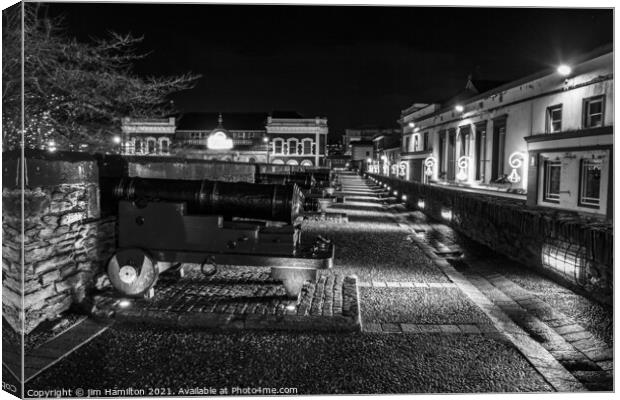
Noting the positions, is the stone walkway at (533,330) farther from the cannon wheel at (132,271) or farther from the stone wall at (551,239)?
the cannon wheel at (132,271)

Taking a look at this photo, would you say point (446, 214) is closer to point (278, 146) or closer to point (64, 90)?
point (64, 90)

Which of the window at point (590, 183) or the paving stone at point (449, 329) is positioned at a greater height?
the window at point (590, 183)

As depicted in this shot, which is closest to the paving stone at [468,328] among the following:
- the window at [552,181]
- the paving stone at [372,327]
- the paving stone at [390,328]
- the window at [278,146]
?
the paving stone at [390,328]

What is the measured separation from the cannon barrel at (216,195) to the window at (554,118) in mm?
16660

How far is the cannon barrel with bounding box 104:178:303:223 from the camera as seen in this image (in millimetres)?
4621

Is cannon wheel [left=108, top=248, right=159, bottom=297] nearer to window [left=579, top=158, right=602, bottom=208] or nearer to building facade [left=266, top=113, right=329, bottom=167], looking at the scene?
window [left=579, top=158, right=602, bottom=208]

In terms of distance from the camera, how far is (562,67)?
1603cm

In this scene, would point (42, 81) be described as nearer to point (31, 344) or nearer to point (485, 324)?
point (31, 344)

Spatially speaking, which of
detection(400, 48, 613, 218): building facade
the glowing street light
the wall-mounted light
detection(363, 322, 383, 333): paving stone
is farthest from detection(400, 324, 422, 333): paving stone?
the glowing street light

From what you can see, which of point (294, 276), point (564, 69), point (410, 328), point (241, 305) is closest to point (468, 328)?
point (410, 328)

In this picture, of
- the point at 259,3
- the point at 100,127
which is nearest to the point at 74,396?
the point at 259,3

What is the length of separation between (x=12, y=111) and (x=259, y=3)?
2733mm

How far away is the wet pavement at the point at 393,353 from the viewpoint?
3148mm

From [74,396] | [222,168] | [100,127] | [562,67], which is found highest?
[562,67]
